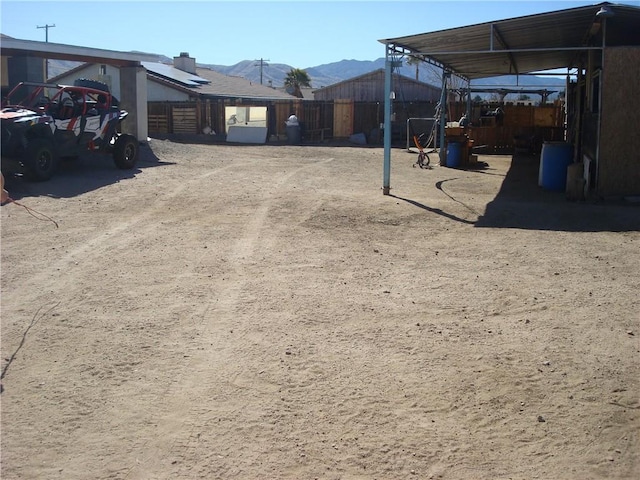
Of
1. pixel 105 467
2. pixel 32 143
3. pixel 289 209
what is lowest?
pixel 105 467

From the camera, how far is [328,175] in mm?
16281

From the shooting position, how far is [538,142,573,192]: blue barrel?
14502 millimetres

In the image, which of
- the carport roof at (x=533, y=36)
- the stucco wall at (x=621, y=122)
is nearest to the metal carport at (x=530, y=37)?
the carport roof at (x=533, y=36)

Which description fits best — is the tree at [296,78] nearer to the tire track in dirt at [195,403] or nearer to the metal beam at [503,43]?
the metal beam at [503,43]

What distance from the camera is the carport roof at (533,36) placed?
12523mm

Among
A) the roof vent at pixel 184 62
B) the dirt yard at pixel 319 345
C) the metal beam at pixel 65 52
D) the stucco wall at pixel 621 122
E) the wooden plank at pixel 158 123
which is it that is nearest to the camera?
the dirt yard at pixel 319 345

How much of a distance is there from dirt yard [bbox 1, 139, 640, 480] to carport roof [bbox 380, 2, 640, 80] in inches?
153

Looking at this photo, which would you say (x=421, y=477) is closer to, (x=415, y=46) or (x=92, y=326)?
(x=92, y=326)

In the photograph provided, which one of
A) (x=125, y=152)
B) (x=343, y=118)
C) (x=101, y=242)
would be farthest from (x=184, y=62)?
(x=101, y=242)

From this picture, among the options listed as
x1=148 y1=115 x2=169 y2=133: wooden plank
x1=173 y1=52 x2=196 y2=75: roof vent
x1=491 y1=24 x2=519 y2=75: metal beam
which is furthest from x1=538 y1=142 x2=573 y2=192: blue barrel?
x1=173 y1=52 x2=196 y2=75: roof vent

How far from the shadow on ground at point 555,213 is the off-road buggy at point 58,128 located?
8922 mm

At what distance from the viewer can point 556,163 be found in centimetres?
1455

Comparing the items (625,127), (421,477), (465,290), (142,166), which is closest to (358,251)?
(465,290)

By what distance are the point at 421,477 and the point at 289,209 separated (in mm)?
7982
